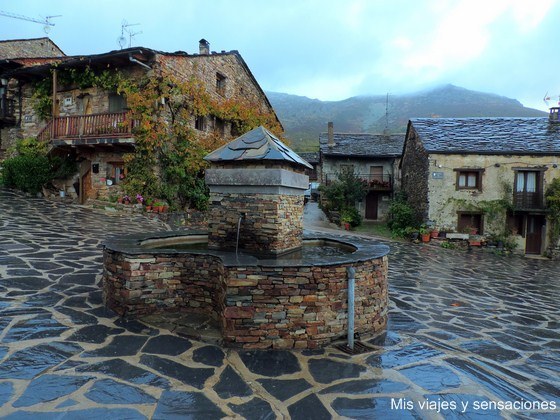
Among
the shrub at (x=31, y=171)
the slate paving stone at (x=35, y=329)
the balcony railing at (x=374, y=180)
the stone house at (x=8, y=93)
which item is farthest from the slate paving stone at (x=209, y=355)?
the balcony railing at (x=374, y=180)

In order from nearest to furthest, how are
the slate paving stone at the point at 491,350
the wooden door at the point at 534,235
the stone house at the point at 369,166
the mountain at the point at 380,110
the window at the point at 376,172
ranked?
the slate paving stone at the point at 491,350 → the wooden door at the point at 534,235 → the stone house at the point at 369,166 → the window at the point at 376,172 → the mountain at the point at 380,110

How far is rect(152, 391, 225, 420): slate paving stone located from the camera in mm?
2836

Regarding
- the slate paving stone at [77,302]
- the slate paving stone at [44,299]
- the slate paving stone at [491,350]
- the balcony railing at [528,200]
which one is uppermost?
the balcony railing at [528,200]


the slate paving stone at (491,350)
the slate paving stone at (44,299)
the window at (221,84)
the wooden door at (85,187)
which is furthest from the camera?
the window at (221,84)

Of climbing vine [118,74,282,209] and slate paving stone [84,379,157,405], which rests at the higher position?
climbing vine [118,74,282,209]

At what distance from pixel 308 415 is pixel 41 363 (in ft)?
8.72

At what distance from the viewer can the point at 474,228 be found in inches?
658

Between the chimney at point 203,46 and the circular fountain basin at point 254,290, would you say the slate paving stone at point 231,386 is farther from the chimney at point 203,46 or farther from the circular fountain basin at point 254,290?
the chimney at point 203,46

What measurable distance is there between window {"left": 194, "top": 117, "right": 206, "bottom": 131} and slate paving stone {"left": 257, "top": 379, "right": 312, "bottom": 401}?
564 inches

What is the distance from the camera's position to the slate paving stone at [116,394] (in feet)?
9.73

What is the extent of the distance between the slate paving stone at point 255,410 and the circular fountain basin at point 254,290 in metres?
0.93

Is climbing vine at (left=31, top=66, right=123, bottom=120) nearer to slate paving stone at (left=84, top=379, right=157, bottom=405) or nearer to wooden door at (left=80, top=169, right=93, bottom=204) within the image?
wooden door at (left=80, top=169, right=93, bottom=204)

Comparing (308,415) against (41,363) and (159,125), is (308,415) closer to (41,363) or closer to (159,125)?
(41,363)

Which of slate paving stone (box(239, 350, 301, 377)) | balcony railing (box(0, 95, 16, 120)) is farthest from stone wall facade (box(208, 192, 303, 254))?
balcony railing (box(0, 95, 16, 120))
